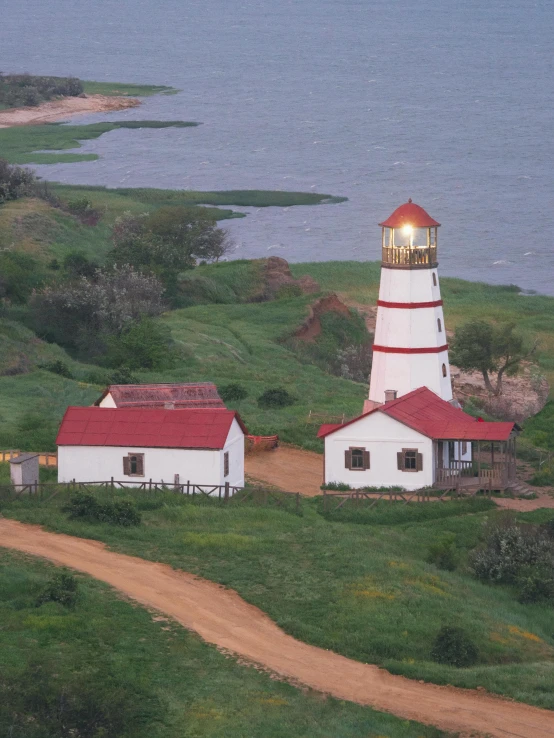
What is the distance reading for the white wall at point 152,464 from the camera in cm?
5122

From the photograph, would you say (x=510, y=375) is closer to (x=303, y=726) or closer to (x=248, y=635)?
(x=248, y=635)

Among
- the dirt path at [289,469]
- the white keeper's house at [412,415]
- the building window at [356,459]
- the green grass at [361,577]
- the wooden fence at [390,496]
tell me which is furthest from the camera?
the dirt path at [289,469]

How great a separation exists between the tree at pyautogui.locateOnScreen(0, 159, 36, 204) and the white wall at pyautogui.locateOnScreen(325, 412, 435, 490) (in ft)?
190

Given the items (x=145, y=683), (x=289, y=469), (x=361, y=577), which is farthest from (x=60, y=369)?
(x=145, y=683)

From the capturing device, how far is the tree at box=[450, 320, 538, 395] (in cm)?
7875

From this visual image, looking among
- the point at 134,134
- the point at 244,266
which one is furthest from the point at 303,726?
the point at 134,134

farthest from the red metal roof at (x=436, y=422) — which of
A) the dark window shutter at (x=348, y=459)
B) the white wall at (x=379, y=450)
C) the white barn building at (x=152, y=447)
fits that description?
the white barn building at (x=152, y=447)

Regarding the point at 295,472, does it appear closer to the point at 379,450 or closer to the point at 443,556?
the point at 379,450

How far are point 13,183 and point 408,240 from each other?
2290 inches

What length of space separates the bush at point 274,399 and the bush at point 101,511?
20.0m

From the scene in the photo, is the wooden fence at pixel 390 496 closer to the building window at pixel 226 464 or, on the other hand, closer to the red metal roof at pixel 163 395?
the building window at pixel 226 464

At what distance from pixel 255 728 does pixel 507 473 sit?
25198mm

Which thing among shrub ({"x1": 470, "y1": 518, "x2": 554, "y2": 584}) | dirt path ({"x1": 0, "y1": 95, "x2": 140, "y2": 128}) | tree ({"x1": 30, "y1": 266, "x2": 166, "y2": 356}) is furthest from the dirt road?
dirt path ({"x1": 0, "y1": 95, "x2": 140, "y2": 128})

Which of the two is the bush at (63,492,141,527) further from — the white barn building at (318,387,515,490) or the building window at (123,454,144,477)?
the white barn building at (318,387,515,490)
